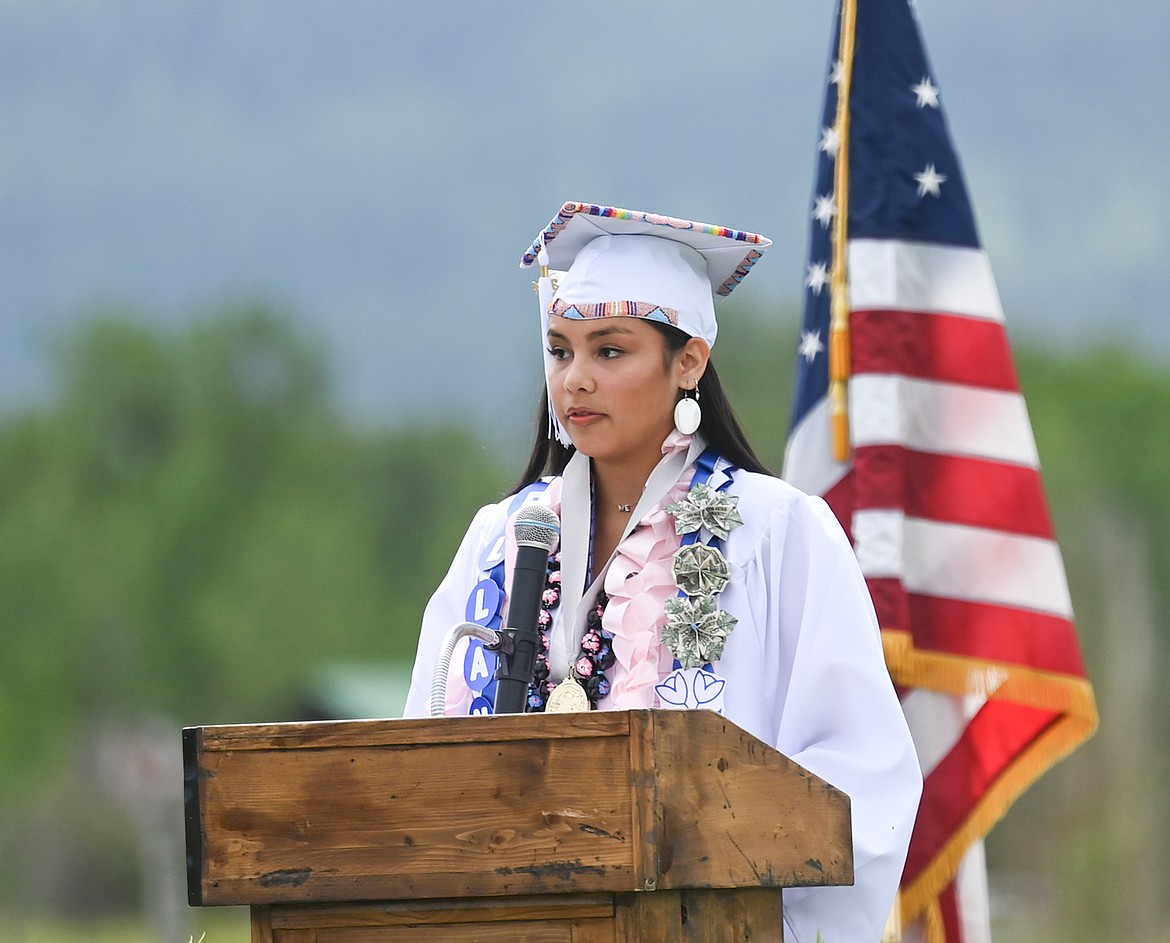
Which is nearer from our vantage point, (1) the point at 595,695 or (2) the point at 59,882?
(1) the point at 595,695

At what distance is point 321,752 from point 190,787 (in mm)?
177

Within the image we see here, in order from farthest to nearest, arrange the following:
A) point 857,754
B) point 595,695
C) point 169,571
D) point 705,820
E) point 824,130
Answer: point 169,571 → point 824,130 → point 595,695 → point 857,754 → point 705,820

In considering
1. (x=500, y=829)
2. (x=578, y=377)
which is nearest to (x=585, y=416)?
(x=578, y=377)

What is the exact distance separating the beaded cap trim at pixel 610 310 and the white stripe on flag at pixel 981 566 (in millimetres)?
1423

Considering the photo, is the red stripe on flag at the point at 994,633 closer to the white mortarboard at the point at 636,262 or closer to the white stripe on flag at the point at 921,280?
the white stripe on flag at the point at 921,280

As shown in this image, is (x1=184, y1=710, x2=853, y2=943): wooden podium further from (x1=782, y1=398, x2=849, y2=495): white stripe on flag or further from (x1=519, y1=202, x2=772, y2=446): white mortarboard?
(x1=782, y1=398, x2=849, y2=495): white stripe on flag

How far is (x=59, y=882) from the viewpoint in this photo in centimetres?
3372

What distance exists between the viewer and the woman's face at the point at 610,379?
9.19 feet

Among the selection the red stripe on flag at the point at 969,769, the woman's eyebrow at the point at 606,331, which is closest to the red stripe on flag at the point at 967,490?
the red stripe on flag at the point at 969,769

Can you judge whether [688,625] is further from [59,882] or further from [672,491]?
[59,882]

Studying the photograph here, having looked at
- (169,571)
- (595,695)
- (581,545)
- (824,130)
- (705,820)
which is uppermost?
(169,571)

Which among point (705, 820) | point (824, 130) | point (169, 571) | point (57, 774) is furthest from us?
point (169, 571)

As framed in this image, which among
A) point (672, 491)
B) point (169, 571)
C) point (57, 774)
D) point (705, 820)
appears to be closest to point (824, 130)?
point (672, 491)

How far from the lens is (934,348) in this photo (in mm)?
4141
